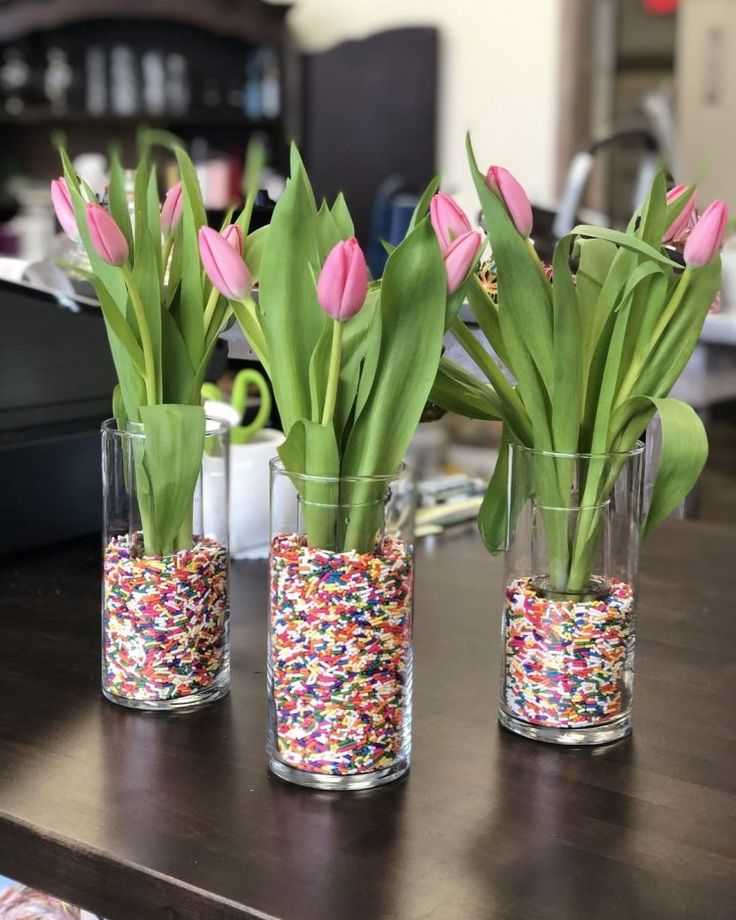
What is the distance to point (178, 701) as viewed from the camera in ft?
2.88

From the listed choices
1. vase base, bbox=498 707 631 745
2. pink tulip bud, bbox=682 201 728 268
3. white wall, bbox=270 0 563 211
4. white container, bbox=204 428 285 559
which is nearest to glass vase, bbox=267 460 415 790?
vase base, bbox=498 707 631 745

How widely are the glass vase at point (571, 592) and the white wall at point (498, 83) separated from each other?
171 inches

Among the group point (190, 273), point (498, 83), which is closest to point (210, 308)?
point (190, 273)

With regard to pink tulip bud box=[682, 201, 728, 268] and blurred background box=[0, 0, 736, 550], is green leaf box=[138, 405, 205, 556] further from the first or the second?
blurred background box=[0, 0, 736, 550]

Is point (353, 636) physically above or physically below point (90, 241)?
below

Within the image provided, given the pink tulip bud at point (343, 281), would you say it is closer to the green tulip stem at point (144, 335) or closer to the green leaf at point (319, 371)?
the green leaf at point (319, 371)

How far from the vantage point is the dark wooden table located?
0.64 meters

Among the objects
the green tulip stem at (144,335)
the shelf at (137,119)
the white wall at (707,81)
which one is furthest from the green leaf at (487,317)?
the white wall at (707,81)

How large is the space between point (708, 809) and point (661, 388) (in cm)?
25

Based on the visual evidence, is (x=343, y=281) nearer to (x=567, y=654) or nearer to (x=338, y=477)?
(x=338, y=477)

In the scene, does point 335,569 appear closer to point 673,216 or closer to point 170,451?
point 170,451

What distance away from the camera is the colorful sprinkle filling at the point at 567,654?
81cm

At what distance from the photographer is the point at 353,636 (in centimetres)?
74

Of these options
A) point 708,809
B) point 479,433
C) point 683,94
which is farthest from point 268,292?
point 683,94
